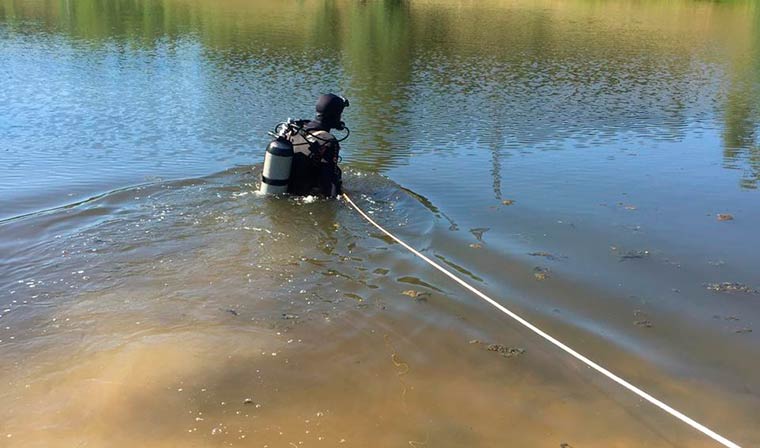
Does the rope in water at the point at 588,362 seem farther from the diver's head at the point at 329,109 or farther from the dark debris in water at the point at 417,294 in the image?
the diver's head at the point at 329,109

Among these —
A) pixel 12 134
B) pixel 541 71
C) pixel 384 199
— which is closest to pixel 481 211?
pixel 384 199

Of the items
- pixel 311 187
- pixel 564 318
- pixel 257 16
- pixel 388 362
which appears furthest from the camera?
pixel 257 16

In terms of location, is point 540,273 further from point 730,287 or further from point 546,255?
point 730,287

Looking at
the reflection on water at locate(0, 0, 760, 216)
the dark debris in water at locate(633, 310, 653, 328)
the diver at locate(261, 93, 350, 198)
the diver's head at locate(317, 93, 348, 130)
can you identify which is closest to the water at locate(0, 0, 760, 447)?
the dark debris in water at locate(633, 310, 653, 328)

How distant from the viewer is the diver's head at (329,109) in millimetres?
9422

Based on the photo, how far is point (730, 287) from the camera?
7305mm

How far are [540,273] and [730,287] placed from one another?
1994 mm

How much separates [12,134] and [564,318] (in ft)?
36.7

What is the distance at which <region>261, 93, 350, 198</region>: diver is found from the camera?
30.2ft

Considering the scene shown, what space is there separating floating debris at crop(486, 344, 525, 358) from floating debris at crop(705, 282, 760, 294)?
2.78m

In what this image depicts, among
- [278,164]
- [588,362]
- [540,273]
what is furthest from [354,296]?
[278,164]

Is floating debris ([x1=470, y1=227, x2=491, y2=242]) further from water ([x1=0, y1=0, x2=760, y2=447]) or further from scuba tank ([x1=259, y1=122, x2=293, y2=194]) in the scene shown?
scuba tank ([x1=259, y1=122, x2=293, y2=194])

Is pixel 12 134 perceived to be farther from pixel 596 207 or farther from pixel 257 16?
pixel 257 16

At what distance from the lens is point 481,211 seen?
31.9 ft
